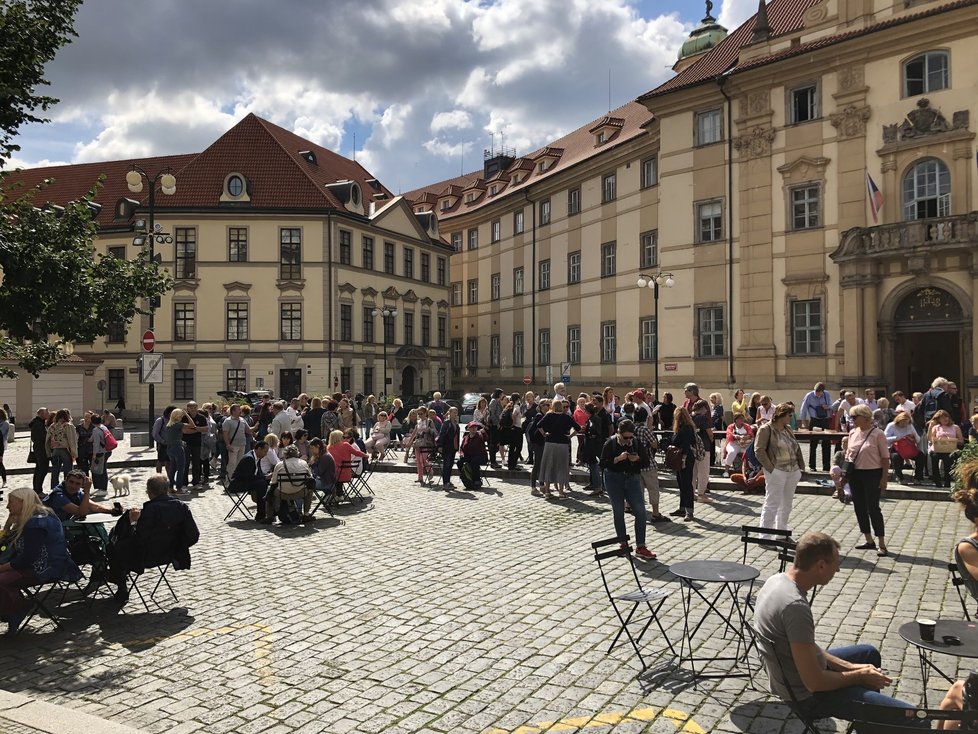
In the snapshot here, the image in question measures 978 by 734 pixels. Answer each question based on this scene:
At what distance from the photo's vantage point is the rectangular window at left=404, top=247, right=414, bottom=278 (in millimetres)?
53250

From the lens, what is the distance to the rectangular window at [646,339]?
3734cm

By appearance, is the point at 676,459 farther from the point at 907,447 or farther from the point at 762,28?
the point at 762,28

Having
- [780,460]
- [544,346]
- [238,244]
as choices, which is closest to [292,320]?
[238,244]

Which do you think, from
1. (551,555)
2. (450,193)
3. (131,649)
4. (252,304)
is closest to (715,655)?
(551,555)

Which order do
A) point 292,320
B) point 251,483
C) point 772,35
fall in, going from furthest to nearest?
1. point 292,320
2. point 772,35
3. point 251,483

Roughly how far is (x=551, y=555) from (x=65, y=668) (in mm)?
5824

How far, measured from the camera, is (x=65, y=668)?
20.7 ft

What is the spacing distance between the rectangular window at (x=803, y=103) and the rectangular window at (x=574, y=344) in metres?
16.9

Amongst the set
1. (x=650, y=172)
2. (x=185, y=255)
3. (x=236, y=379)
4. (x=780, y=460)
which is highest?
(x=650, y=172)

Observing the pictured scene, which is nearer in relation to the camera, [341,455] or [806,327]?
[341,455]

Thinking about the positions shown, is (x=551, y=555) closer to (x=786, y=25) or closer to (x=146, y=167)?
(x=786, y=25)

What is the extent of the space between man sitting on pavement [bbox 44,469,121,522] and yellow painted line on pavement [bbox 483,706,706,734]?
5662mm

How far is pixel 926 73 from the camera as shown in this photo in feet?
88.7

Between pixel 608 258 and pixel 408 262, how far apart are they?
17317mm
